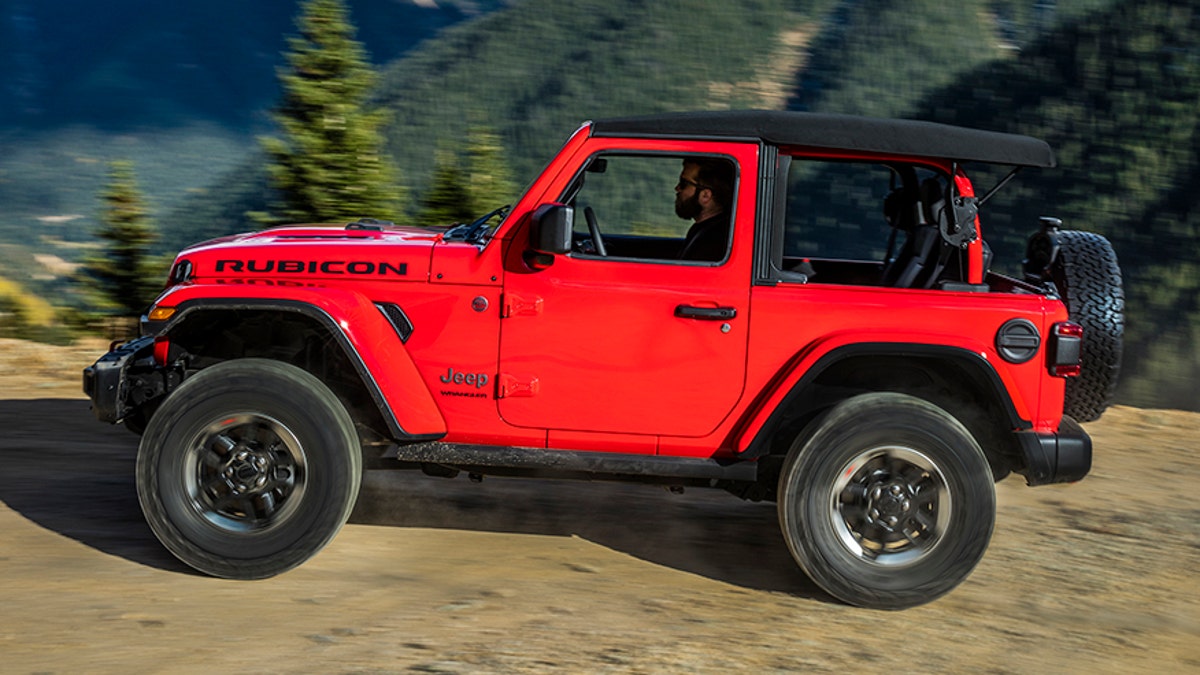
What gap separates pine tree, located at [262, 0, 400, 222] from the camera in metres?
12.6

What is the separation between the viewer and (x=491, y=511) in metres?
5.57

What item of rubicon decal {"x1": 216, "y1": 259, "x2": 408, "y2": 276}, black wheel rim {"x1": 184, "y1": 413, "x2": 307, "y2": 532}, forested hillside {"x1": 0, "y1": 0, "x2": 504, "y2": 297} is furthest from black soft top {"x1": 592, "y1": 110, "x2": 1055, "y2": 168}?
forested hillside {"x1": 0, "y1": 0, "x2": 504, "y2": 297}

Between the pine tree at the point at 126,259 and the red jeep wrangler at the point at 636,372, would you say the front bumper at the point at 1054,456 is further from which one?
the pine tree at the point at 126,259

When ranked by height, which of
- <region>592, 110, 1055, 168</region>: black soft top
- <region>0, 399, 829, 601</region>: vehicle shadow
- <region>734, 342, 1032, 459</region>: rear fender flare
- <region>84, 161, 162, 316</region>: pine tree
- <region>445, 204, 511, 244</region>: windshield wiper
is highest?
<region>592, 110, 1055, 168</region>: black soft top

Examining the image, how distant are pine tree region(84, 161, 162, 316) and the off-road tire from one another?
1058cm

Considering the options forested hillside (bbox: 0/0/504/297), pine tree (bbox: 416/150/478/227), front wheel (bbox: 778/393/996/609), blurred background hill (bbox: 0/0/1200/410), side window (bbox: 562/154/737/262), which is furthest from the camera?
forested hillside (bbox: 0/0/504/297)

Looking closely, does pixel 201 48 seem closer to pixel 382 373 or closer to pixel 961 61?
pixel 961 61

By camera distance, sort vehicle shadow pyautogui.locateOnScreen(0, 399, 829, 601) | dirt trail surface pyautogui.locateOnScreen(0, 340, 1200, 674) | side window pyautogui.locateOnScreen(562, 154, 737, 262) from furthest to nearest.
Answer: vehicle shadow pyautogui.locateOnScreen(0, 399, 829, 601), side window pyautogui.locateOnScreen(562, 154, 737, 262), dirt trail surface pyautogui.locateOnScreen(0, 340, 1200, 674)

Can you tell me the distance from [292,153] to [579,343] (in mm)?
9262

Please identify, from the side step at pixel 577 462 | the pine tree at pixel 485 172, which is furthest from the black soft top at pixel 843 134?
the pine tree at pixel 485 172

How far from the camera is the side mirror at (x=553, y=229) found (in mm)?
4195

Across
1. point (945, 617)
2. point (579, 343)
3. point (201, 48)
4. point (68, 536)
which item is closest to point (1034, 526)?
Answer: point (945, 617)

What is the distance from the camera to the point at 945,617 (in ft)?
14.2

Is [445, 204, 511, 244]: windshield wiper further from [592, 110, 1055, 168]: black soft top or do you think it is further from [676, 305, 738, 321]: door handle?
[676, 305, 738, 321]: door handle
